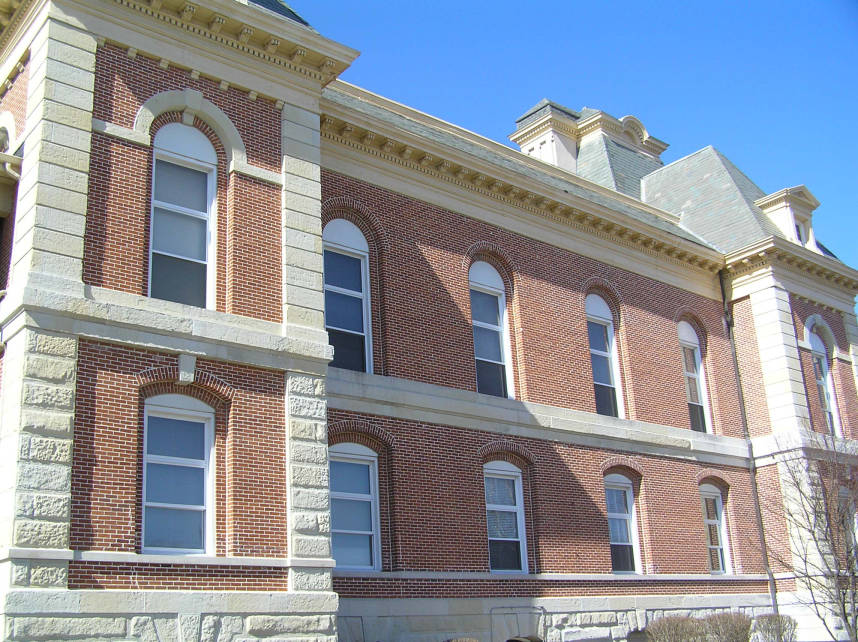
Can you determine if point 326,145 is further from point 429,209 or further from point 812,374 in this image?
point 812,374

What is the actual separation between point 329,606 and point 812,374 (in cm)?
1732

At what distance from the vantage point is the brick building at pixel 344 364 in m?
12.6

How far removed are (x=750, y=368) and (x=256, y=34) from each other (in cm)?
1614

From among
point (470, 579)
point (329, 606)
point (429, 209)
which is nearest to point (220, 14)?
point (429, 209)

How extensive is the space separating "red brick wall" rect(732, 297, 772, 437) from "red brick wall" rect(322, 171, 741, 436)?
47cm

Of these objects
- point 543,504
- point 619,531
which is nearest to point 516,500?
point 543,504

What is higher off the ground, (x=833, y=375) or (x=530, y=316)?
(x=530, y=316)

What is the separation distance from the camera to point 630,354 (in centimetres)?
2300

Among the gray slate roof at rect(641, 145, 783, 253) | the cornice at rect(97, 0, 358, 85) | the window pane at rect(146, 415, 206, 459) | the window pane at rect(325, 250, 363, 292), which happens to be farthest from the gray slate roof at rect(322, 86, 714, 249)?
the window pane at rect(146, 415, 206, 459)

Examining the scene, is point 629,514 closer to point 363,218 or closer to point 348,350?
point 348,350

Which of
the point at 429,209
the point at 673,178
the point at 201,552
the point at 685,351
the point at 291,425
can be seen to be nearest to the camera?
the point at 201,552

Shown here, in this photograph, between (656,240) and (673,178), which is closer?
(656,240)

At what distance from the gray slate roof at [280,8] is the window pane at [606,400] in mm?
10249

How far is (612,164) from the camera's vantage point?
31.8 meters
